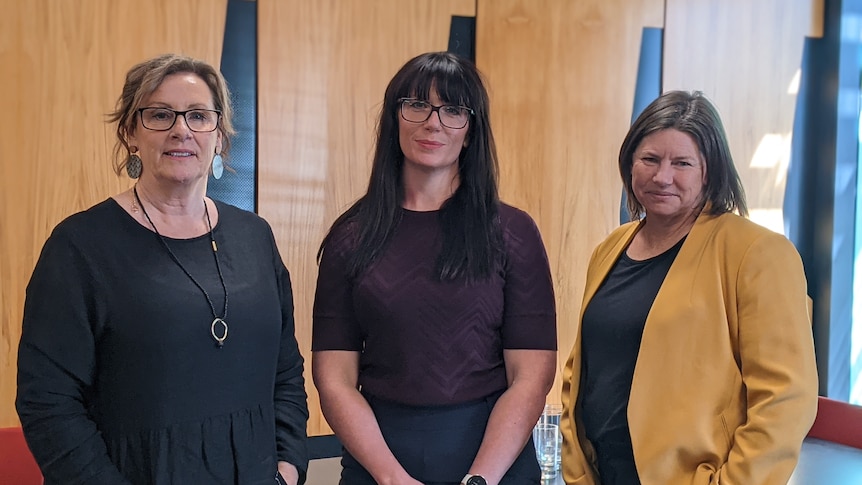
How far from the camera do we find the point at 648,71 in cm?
338

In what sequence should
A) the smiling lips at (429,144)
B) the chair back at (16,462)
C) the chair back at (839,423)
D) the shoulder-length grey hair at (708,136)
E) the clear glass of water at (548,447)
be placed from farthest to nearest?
the chair back at (839,423) → the clear glass of water at (548,447) → the chair back at (16,462) → the smiling lips at (429,144) → the shoulder-length grey hair at (708,136)

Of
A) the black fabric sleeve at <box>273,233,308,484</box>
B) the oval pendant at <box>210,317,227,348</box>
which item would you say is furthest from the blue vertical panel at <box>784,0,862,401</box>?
the oval pendant at <box>210,317,227,348</box>

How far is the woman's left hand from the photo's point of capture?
157cm

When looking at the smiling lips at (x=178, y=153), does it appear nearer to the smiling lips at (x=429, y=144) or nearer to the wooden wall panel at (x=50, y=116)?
the smiling lips at (x=429, y=144)

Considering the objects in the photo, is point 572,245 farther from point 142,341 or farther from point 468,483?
point 142,341

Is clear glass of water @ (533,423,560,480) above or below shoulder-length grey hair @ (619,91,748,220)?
below

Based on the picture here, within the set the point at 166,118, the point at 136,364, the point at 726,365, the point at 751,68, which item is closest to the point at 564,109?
the point at 751,68

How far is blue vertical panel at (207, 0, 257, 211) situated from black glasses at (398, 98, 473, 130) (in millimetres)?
1379

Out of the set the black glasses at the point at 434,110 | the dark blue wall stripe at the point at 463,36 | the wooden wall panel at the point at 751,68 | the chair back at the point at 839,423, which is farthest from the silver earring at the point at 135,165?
the wooden wall panel at the point at 751,68

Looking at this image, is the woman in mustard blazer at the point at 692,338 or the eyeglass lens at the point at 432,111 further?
the eyeglass lens at the point at 432,111

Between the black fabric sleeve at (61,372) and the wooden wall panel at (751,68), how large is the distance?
2.76m

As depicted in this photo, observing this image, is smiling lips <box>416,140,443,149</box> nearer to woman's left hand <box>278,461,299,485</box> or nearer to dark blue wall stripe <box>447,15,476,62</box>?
woman's left hand <box>278,461,299,485</box>

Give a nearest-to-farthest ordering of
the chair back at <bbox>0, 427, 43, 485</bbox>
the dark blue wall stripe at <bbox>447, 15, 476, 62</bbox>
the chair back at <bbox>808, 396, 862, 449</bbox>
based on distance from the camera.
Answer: the chair back at <bbox>0, 427, 43, 485</bbox> < the chair back at <bbox>808, 396, 862, 449</bbox> < the dark blue wall stripe at <bbox>447, 15, 476, 62</bbox>

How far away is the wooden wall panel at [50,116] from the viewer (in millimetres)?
2625
